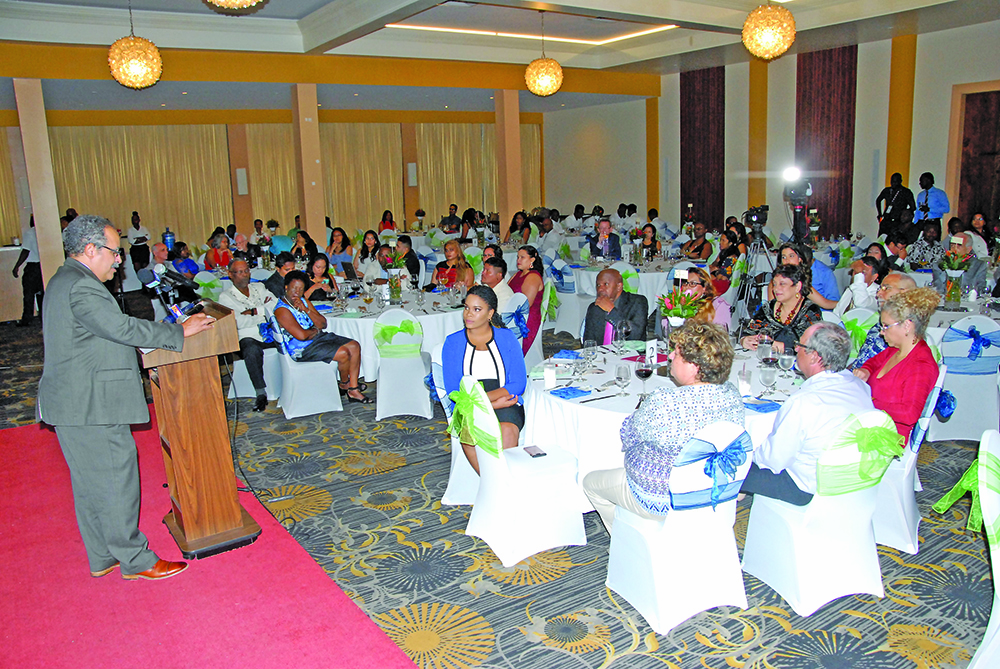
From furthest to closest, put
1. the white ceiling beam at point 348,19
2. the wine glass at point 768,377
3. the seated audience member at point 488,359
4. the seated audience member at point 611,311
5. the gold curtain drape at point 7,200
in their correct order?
the gold curtain drape at point 7,200
the white ceiling beam at point 348,19
the seated audience member at point 611,311
the seated audience member at point 488,359
the wine glass at point 768,377

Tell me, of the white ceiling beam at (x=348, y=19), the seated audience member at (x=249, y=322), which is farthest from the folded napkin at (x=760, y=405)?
the white ceiling beam at (x=348, y=19)

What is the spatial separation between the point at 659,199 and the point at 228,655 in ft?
52.1

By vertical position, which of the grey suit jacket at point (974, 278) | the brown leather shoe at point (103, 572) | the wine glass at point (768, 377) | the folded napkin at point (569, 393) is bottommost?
the brown leather shoe at point (103, 572)

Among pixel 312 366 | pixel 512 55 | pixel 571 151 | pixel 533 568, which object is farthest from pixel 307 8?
pixel 571 151

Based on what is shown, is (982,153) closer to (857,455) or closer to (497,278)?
(497,278)

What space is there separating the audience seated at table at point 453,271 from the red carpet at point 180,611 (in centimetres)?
361

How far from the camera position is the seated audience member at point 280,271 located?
6.68 metres

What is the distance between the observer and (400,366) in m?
6.04

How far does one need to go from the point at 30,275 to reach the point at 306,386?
261 inches

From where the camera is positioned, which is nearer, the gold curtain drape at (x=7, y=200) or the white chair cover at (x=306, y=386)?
the white chair cover at (x=306, y=386)

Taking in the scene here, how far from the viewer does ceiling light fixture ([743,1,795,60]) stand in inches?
307

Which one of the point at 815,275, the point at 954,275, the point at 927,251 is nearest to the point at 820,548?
the point at 815,275

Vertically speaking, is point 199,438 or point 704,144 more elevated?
point 704,144

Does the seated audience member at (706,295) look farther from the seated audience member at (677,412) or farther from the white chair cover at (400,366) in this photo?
the white chair cover at (400,366)
